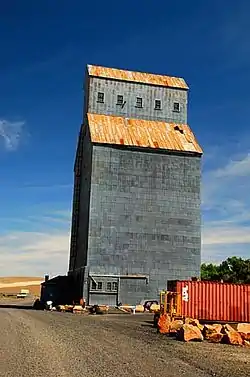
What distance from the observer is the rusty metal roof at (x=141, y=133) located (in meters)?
53.2

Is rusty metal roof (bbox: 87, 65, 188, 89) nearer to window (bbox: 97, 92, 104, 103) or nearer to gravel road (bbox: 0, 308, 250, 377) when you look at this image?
window (bbox: 97, 92, 104, 103)

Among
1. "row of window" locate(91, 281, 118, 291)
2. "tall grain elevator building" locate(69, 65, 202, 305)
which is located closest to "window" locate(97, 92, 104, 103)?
"tall grain elevator building" locate(69, 65, 202, 305)

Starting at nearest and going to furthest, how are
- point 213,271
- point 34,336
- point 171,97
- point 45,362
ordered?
point 45,362
point 34,336
point 171,97
point 213,271

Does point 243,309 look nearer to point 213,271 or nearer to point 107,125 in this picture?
point 107,125

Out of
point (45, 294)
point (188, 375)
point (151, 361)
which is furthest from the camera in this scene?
point (45, 294)

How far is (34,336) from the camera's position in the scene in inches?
829

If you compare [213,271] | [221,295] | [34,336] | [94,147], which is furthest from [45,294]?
[213,271]

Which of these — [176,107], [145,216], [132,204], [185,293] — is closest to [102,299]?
[145,216]

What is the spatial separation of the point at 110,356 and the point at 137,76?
48.6m

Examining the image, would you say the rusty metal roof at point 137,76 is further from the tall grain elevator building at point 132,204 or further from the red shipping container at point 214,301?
the red shipping container at point 214,301

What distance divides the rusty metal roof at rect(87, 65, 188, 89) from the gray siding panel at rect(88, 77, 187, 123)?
55 centimetres

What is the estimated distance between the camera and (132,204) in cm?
5153

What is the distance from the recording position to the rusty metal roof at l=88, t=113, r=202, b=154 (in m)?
53.2

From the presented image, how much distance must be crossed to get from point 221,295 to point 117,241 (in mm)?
19007
